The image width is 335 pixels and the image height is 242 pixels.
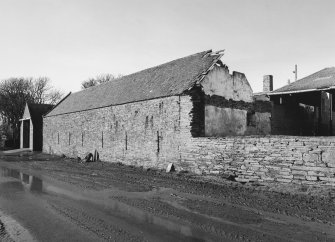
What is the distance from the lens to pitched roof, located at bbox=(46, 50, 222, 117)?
54.9ft

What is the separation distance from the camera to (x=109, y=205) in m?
8.04

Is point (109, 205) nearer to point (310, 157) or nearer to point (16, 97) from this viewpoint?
point (310, 157)

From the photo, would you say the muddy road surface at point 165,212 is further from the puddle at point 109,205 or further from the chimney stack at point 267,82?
the chimney stack at point 267,82

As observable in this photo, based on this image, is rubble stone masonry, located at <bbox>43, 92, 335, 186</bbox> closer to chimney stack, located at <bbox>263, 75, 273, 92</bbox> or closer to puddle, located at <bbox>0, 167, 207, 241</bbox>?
puddle, located at <bbox>0, 167, 207, 241</bbox>

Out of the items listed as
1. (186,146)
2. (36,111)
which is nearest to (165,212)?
(186,146)

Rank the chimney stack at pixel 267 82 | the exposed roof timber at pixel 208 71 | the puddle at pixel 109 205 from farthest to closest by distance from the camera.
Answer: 1. the chimney stack at pixel 267 82
2. the exposed roof timber at pixel 208 71
3. the puddle at pixel 109 205

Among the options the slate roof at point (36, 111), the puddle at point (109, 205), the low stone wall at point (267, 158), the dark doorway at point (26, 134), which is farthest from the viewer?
the dark doorway at point (26, 134)

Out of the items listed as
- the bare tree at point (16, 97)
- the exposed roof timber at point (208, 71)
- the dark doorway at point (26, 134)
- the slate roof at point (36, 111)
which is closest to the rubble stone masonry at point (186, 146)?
the exposed roof timber at point (208, 71)

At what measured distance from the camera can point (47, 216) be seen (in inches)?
276

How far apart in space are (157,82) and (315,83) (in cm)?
1012

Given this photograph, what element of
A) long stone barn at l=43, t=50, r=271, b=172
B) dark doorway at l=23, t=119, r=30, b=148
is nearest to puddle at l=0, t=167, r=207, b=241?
long stone barn at l=43, t=50, r=271, b=172

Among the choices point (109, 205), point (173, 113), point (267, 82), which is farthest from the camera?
point (267, 82)

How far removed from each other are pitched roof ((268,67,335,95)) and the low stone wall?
8.13 meters

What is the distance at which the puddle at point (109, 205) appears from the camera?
586 cm
